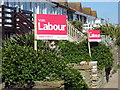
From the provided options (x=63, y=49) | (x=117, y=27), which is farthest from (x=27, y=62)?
(x=117, y=27)

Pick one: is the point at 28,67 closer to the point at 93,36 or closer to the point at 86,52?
the point at 86,52

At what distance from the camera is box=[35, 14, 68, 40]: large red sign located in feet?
26.8

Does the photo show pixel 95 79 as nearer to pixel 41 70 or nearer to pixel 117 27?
pixel 41 70

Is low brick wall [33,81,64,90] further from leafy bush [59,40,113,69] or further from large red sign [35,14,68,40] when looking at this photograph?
A: leafy bush [59,40,113,69]

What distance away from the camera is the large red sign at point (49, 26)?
8156 mm

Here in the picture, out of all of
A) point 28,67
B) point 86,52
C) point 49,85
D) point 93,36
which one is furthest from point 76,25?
point 28,67

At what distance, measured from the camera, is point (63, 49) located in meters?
15.8

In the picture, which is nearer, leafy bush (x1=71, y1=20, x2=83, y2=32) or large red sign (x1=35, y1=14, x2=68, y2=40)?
large red sign (x1=35, y1=14, x2=68, y2=40)

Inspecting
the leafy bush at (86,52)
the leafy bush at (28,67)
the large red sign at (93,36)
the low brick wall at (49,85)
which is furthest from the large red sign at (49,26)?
the large red sign at (93,36)

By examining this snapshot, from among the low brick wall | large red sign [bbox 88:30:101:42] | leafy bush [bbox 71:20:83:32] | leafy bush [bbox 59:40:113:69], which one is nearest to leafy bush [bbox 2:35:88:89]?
the low brick wall

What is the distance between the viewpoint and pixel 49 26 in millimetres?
8141

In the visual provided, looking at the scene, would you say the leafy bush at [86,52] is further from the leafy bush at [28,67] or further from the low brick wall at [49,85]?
the low brick wall at [49,85]

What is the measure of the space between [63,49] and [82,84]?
246 inches

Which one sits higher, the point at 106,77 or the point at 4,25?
the point at 4,25
